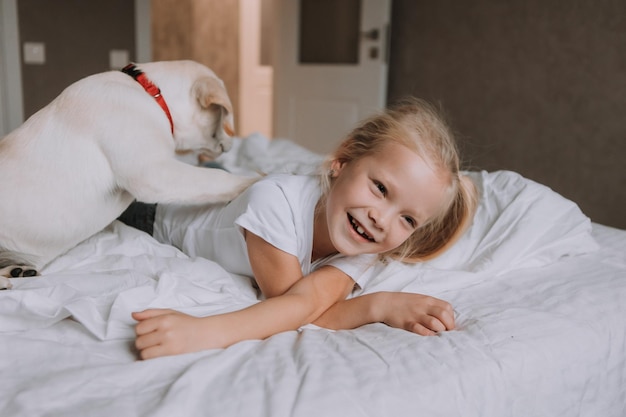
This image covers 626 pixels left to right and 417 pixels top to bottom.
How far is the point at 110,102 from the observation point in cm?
118

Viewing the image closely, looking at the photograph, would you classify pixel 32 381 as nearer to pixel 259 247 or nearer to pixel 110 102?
pixel 259 247

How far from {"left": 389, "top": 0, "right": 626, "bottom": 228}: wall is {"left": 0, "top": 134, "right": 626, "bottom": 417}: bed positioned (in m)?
1.83

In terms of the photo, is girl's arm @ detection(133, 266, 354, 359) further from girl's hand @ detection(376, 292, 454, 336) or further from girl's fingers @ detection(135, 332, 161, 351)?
girl's hand @ detection(376, 292, 454, 336)

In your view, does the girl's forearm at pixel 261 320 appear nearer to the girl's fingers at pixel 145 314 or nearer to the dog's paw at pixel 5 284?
the girl's fingers at pixel 145 314

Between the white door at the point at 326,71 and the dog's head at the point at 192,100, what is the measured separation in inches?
90.0

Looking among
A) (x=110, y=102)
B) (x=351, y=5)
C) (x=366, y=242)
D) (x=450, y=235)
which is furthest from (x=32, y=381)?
(x=351, y=5)

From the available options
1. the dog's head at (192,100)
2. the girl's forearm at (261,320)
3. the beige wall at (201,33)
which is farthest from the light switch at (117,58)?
the girl's forearm at (261,320)

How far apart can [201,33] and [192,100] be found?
4497 millimetres

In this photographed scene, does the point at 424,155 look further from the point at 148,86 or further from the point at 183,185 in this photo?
the point at 148,86

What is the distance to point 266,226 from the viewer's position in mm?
1010

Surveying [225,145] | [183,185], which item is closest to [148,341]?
[183,185]

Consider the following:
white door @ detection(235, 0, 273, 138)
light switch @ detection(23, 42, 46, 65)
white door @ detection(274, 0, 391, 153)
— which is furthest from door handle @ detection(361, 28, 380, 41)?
white door @ detection(235, 0, 273, 138)

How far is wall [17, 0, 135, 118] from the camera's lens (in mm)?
3117

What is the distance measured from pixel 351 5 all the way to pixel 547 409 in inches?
134
